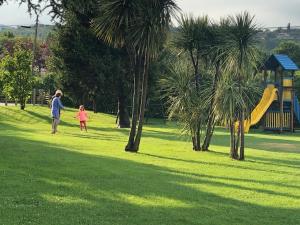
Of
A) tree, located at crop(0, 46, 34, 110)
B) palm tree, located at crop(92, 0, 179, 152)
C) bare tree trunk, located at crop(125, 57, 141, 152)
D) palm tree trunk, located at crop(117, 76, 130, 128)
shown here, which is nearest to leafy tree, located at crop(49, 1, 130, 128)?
palm tree trunk, located at crop(117, 76, 130, 128)

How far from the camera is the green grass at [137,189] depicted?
23.9ft

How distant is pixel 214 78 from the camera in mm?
20172

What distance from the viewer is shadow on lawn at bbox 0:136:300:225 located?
281 inches

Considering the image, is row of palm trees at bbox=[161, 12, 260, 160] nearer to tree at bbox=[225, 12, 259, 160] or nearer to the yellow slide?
tree at bbox=[225, 12, 259, 160]

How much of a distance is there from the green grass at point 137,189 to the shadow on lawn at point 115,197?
0.01 meters

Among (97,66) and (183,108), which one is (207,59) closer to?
(183,108)

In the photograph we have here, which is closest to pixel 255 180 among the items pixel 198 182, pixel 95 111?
pixel 198 182

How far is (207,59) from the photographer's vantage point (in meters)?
21.1

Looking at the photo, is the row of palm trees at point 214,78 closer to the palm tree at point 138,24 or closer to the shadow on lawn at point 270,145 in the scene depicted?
Answer: the palm tree at point 138,24

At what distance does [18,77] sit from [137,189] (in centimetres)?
2852

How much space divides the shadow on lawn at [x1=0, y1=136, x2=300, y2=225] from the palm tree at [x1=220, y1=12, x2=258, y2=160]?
5862mm

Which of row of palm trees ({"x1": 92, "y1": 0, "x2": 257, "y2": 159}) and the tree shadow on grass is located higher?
row of palm trees ({"x1": 92, "y1": 0, "x2": 257, "y2": 159})

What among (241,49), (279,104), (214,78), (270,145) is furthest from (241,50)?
(279,104)

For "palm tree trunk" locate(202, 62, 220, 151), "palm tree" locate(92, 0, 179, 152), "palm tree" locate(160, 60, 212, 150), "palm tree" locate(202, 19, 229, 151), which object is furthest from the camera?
"palm tree" locate(160, 60, 212, 150)
